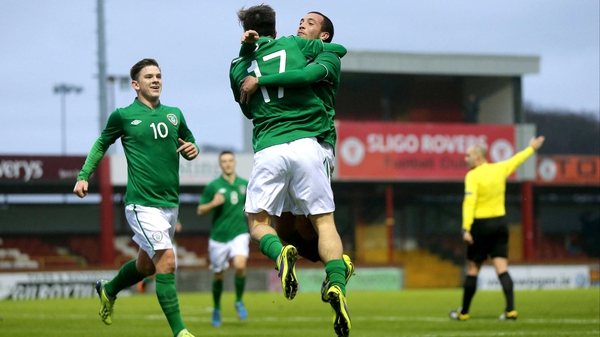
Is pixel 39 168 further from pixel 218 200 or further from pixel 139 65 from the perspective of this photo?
pixel 139 65

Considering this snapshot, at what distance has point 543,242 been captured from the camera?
151 feet

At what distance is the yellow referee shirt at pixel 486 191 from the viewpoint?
12250 millimetres

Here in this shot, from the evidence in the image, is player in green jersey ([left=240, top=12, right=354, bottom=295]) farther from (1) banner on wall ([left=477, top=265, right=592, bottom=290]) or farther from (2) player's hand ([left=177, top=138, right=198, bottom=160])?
(1) banner on wall ([left=477, top=265, right=592, bottom=290])

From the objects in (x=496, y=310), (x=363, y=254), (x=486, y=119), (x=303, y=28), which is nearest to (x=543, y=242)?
(x=486, y=119)

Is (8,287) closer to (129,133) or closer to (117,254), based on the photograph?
(117,254)

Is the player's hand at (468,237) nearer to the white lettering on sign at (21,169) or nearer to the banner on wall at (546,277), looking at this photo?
the banner on wall at (546,277)

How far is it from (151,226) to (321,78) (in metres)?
2.25

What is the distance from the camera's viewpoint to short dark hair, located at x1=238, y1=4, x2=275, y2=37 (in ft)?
23.0

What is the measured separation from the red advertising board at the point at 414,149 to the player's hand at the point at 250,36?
29.0 m

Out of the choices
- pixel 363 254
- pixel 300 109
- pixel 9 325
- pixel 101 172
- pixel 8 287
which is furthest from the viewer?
pixel 363 254

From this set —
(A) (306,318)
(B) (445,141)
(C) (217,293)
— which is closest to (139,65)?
(C) (217,293)

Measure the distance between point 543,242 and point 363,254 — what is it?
10736mm

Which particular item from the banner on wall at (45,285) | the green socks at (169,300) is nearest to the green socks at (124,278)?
the green socks at (169,300)

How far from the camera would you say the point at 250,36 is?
6.67 m
